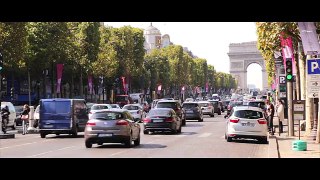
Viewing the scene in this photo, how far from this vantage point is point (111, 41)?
279ft

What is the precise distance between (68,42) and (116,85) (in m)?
31.4

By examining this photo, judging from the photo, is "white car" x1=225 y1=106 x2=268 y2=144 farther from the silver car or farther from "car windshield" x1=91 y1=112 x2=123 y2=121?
"car windshield" x1=91 y1=112 x2=123 y2=121

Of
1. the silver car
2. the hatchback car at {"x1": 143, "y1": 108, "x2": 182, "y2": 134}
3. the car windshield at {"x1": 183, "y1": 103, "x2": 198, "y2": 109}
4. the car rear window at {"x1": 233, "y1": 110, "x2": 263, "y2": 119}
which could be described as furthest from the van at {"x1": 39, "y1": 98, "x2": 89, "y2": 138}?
the car windshield at {"x1": 183, "y1": 103, "x2": 198, "y2": 109}

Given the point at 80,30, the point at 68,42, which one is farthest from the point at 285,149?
the point at 80,30

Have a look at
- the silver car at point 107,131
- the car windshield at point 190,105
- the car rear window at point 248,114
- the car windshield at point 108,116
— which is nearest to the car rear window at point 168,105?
the car windshield at point 190,105

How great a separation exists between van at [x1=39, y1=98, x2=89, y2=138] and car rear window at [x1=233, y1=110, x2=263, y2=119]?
8.73 metres

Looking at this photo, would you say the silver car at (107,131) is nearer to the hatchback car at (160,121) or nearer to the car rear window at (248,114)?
the car rear window at (248,114)

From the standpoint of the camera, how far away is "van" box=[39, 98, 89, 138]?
32.0 metres

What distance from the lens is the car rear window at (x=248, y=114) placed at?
2784 centimetres

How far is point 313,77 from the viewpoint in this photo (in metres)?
22.6

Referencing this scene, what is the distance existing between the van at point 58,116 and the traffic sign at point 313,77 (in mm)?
13436

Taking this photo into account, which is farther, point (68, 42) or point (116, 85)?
point (116, 85)
